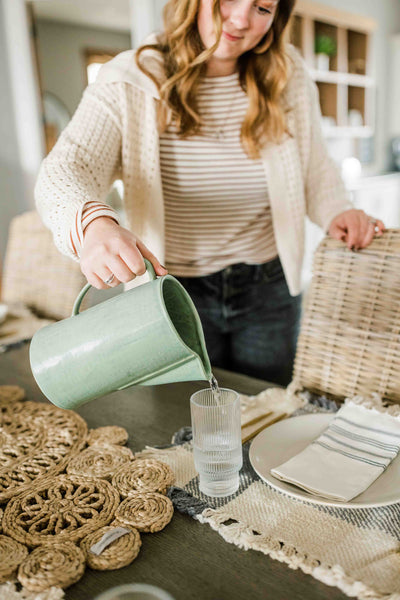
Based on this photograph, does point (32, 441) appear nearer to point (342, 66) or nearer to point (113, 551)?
point (113, 551)

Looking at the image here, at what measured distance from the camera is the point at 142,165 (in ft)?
3.64

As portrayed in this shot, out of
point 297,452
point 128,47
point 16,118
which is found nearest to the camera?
point 297,452

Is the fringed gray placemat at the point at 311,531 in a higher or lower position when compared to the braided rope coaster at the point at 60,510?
lower

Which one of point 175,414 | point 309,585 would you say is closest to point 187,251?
point 175,414

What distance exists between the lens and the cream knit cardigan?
88cm

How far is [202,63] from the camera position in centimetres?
113

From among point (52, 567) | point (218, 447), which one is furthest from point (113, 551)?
point (218, 447)

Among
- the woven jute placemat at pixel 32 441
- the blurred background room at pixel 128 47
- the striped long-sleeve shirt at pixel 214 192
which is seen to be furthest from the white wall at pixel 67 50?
the woven jute placemat at pixel 32 441

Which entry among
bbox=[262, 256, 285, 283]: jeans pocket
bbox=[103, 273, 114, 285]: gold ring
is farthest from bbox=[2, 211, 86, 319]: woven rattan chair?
bbox=[103, 273, 114, 285]: gold ring

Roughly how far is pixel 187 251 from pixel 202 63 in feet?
Result: 1.37

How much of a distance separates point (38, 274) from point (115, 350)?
1.29m

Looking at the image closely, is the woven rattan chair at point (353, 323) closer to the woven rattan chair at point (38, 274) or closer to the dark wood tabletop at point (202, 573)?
the dark wood tabletop at point (202, 573)

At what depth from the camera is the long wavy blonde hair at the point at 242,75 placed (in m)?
1.07

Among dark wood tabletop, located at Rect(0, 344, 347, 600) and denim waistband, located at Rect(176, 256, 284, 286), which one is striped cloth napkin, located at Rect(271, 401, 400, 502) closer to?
dark wood tabletop, located at Rect(0, 344, 347, 600)
